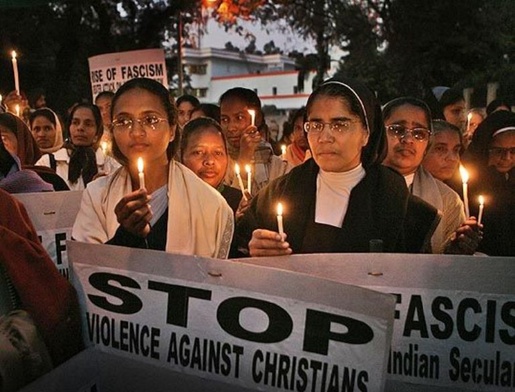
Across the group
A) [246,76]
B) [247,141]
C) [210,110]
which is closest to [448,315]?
[247,141]

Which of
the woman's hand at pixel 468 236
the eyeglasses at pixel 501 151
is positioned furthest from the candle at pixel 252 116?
the woman's hand at pixel 468 236

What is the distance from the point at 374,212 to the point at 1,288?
1490 millimetres

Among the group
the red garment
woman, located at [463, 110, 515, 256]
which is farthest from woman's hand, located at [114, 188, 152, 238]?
woman, located at [463, 110, 515, 256]

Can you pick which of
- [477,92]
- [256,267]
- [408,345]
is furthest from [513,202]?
[477,92]

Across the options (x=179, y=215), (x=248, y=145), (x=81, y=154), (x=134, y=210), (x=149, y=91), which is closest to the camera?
(x=134, y=210)

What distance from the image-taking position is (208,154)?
3.88 metres

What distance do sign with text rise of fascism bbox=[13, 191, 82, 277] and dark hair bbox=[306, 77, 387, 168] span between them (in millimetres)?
1396

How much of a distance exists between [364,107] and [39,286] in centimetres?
152

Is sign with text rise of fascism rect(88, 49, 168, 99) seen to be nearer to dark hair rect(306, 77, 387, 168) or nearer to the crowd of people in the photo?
the crowd of people

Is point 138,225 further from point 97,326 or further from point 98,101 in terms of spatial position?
point 98,101

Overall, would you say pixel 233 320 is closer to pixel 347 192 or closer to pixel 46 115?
pixel 347 192

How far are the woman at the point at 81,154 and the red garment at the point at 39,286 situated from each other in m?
3.40

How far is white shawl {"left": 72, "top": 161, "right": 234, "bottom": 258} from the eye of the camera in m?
2.57

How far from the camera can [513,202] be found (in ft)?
12.0
